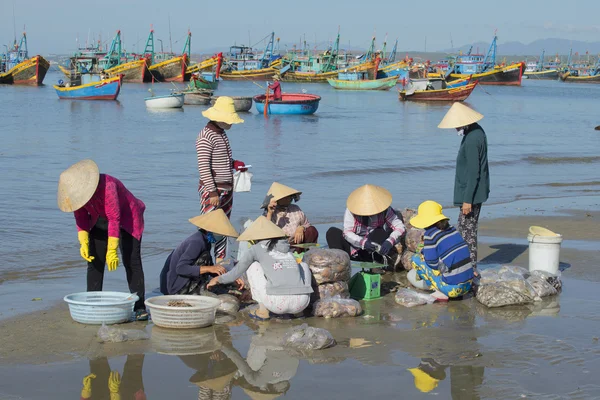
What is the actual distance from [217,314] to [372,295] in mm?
1368

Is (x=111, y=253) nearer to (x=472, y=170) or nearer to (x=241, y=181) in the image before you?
(x=241, y=181)

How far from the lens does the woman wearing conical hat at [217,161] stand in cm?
694

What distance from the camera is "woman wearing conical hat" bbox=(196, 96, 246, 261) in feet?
22.8

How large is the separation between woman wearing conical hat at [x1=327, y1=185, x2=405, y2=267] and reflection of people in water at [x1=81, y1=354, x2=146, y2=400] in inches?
107

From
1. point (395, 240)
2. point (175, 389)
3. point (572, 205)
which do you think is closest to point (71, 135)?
point (572, 205)

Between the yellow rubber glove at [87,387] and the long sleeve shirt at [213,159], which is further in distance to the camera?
the long sleeve shirt at [213,159]

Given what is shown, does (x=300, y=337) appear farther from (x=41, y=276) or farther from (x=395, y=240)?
(x=41, y=276)

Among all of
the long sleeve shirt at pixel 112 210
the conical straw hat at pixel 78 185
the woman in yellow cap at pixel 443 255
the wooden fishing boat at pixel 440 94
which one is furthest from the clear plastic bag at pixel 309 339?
the wooden fishing boat at pixel 440 94

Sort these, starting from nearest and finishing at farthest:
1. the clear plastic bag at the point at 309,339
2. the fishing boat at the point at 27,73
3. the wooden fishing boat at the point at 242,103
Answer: the clear plastic bag at the point at 309,339 < the wooden fishing boat at the point at 242,103 < the fishing boat at the point at 27,73

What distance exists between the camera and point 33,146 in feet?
79.4

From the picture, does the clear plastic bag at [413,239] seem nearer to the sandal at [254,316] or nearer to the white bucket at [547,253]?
the white bucket at [547,253]

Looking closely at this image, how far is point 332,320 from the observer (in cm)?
579

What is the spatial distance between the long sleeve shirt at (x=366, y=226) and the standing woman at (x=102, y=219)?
80.3 inches

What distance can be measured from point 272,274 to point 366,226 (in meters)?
1.65
